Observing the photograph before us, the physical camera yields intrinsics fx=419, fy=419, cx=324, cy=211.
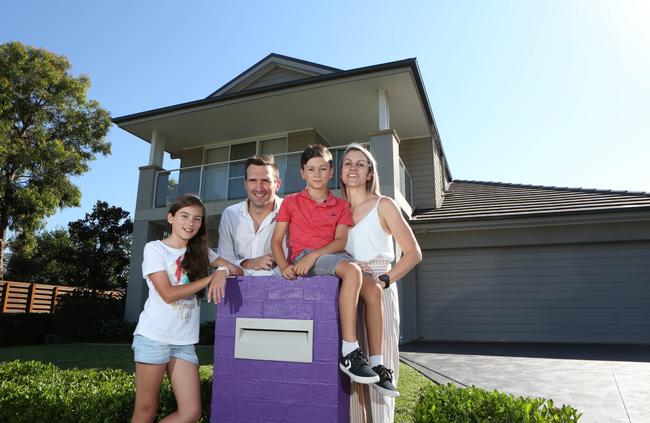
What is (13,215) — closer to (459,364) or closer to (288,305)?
(459,364)

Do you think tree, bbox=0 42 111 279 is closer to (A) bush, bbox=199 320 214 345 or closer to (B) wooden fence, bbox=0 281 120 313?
(B) wooden fence, bbox=0 281 120 313

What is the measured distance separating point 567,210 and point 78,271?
1786cm

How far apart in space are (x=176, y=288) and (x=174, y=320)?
0.21m

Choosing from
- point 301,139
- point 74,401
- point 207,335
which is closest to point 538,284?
point 301,139

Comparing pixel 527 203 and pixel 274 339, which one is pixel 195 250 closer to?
pixel 274 339

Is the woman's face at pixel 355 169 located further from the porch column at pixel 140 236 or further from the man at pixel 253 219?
the porch column at pixel 140 236

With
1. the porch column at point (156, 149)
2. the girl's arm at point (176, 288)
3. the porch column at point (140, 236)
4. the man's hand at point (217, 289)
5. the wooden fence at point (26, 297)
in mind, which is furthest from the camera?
the wooden fence at point (26, 297)

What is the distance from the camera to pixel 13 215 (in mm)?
16016

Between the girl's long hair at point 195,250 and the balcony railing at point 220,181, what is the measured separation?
680cm

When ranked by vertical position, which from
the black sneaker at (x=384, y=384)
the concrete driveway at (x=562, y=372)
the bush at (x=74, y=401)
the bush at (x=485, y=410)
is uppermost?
the black sneaker at (x=384, y=384)

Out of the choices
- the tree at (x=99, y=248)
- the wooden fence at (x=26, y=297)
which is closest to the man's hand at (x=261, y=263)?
the wooden fence at (x=26, y=297)

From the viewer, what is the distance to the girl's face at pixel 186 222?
2633mm


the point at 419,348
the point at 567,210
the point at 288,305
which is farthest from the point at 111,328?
the point at 567,210

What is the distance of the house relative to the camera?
923 centimetres
